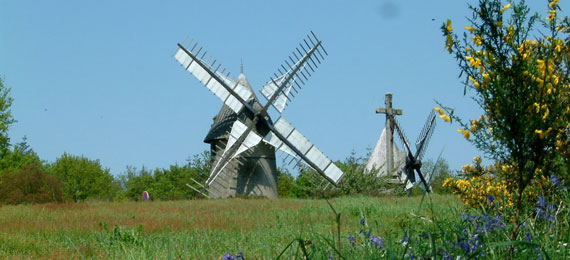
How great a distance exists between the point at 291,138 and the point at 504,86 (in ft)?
74.4

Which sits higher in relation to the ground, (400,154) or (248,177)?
(400,154)

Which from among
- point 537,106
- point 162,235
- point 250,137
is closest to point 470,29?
point 537,106

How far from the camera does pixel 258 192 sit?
28.1 meters

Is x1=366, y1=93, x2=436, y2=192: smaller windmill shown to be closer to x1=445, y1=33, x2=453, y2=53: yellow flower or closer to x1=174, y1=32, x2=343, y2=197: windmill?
x1=174, y1=32, x2=343, y2=197: windmill

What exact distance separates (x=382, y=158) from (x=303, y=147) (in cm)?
849

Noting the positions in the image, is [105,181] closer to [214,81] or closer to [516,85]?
[214,81]

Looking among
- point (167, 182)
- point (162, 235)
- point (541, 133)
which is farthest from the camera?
point (167, 182)

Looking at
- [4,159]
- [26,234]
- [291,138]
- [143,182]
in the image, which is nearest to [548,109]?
[26,234]

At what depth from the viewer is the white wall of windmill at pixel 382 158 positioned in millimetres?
32500

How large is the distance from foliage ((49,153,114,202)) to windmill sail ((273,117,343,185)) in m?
29.8

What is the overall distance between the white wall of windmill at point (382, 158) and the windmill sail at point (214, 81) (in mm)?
8633

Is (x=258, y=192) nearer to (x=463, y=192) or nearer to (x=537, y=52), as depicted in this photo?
(x=463, y=192)

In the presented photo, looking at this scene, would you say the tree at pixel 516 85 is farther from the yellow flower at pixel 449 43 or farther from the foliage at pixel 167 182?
the foliage at pixel 167 182

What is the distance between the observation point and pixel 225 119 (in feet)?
95.0
